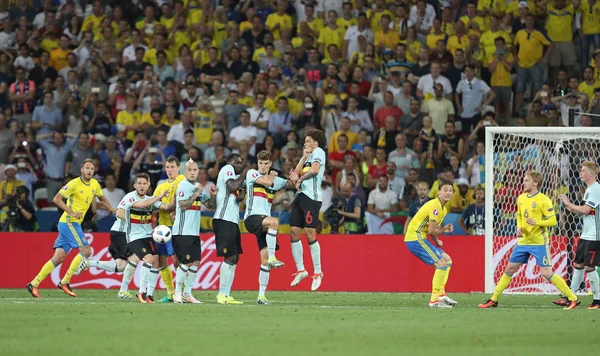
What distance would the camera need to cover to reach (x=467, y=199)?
22625 millimetres

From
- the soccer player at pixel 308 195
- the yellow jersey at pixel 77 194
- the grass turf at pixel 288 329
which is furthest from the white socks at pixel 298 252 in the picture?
the yellow jersey at pixel 77 194

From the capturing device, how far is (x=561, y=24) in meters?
25.5

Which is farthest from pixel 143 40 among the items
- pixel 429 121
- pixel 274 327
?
pixel 274 327

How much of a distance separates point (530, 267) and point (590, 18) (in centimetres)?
797

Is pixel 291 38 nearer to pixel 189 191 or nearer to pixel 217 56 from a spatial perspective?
pixel 217 56

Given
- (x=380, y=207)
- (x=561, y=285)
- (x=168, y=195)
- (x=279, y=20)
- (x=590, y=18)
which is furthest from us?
(x=279, y=20)

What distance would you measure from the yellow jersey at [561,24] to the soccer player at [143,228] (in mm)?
12806

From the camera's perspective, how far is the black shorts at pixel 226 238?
15.8 metres

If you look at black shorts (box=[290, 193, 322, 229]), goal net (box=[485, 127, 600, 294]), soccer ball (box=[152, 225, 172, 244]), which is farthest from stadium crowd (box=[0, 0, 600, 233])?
soccer ball (box=[152, 225, 172, 244])

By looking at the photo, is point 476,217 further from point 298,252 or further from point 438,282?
point 438,282

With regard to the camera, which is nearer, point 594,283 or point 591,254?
point 594,283

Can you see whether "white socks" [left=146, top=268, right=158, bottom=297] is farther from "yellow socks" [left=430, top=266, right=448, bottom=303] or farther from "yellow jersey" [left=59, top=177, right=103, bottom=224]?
"yellow socks" [left=430, top=266, right=448, bottom=303]

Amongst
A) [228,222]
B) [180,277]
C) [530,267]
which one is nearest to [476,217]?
[530,267]

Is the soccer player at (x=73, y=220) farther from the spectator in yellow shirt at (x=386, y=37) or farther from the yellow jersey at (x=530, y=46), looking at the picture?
the yellow jersey at (x=530, y=46)
